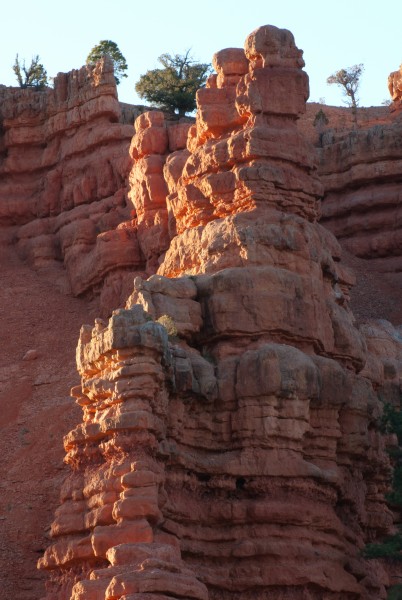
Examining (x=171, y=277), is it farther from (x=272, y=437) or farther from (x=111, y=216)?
(x=111, y=216)

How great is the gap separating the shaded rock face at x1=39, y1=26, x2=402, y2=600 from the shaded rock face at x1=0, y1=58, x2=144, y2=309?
7228 mm

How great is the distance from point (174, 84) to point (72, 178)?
8304 millimetres


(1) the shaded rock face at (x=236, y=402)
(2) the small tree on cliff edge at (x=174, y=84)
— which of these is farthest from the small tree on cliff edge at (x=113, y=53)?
(1) the shaded rock face at (x=236, y=402)

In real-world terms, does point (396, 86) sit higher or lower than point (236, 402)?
higher

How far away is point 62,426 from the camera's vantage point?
1919 inches

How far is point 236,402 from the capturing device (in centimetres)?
4122

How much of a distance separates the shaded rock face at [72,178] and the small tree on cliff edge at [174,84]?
4869 mm

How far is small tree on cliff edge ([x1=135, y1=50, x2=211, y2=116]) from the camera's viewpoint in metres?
63.8

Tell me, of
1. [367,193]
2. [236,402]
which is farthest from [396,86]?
[236,402]

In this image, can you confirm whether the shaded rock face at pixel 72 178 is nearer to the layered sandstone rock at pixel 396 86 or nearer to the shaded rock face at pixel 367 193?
the shaded rock face at pixel 367 193

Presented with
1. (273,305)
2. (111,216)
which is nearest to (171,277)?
(273,305)

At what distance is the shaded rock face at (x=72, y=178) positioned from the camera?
54875 millimetres

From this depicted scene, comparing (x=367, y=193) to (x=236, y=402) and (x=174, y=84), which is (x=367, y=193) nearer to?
(x=174, y=84)

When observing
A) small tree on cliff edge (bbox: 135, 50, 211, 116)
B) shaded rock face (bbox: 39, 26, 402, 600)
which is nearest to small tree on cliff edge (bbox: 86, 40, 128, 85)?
small tree on cliff edge (bbox: 135, 50, 211, 116)
